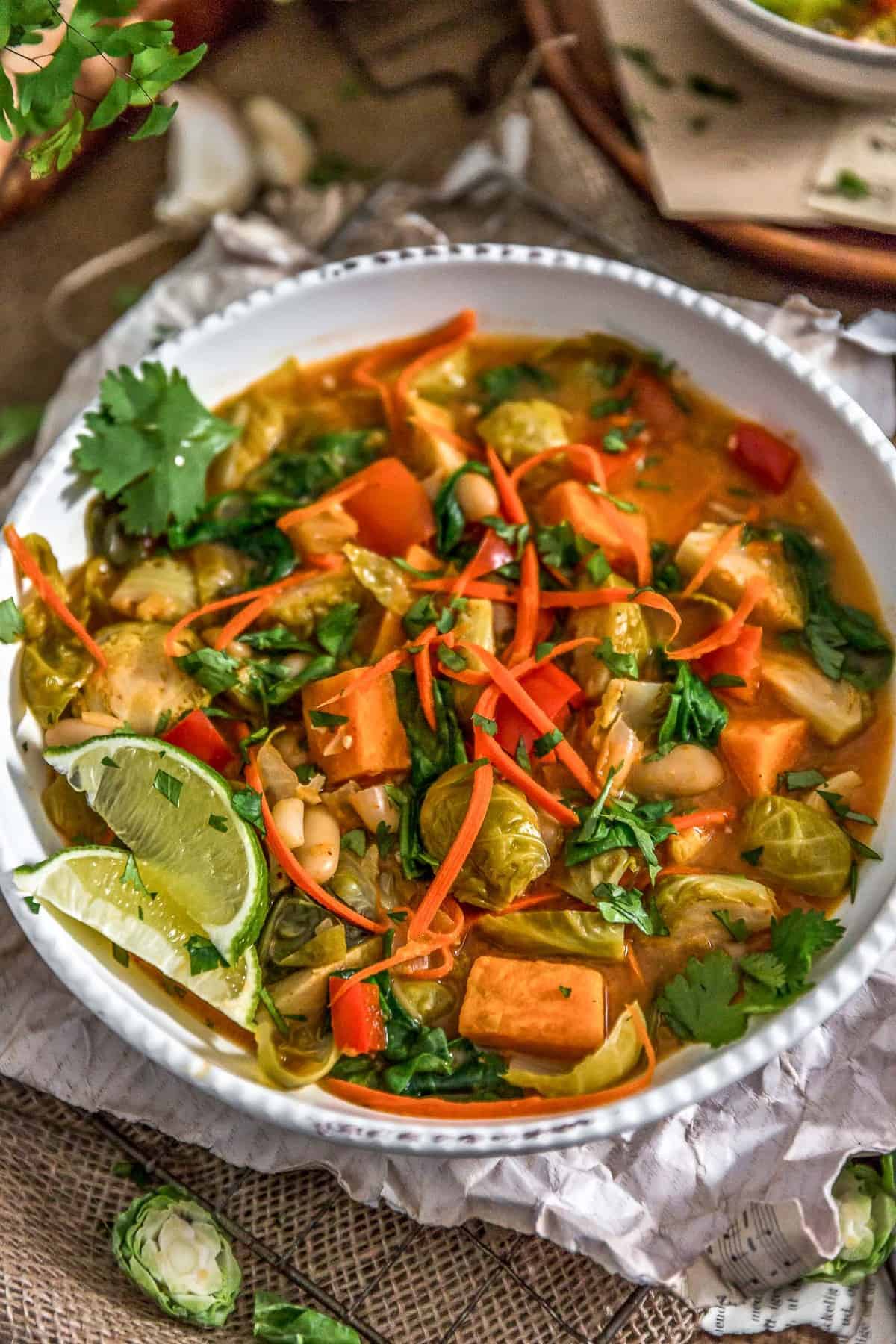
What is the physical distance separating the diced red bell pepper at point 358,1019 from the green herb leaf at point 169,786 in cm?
70

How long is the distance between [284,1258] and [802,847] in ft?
6.90

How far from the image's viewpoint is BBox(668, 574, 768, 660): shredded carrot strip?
381cm

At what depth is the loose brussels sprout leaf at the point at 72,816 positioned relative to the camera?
3.78 meters

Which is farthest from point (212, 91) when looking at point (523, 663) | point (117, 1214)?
point (117, 1214)

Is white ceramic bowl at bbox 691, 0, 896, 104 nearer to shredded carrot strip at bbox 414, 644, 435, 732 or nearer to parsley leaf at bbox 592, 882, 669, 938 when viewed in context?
shredded carrot strip at bbox 414, 644, 435, 732

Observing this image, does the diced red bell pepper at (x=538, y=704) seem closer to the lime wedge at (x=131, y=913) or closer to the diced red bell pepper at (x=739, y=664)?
the diced red bell pepper at (x=739, y=664)

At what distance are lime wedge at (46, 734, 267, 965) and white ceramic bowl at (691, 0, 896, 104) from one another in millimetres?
3383

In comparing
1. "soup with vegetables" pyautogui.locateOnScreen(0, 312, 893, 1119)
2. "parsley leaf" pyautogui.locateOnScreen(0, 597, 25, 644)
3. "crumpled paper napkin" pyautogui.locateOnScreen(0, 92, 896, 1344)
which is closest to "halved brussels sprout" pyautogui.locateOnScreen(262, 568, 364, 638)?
"soup with vegetables" pyautogui.locateOnScreen(0, 312, 893, 1119)

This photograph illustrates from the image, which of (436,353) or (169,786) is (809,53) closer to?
(436,353)

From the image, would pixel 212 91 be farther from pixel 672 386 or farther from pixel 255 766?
pixel 255 766

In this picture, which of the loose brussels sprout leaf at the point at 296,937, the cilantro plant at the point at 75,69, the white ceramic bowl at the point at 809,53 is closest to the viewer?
the cilantro plant at the point at 75,69

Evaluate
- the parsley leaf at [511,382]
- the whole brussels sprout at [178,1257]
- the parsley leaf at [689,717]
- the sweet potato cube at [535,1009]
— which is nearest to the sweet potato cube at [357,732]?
the sweet potato cube at [535,1009]

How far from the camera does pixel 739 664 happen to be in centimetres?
388

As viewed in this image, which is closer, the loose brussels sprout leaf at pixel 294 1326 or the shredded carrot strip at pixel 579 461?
the loose brussels sprout leaf at pixel 294 1326
